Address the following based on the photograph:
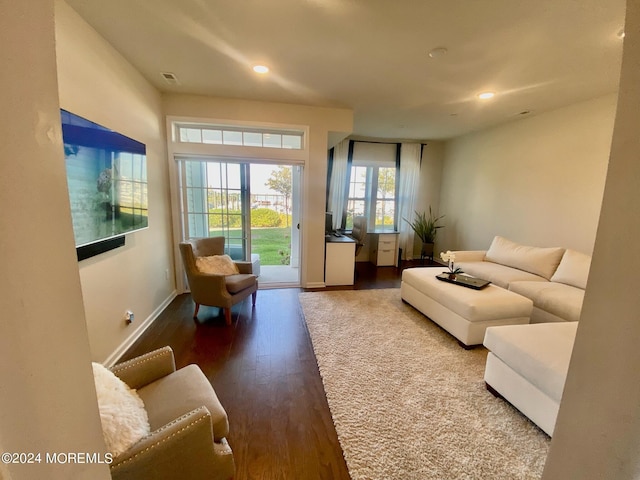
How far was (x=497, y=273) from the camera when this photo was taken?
3467mm

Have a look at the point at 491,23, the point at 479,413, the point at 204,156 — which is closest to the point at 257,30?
the point at 491,23

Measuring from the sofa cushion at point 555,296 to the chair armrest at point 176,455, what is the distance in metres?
3.07

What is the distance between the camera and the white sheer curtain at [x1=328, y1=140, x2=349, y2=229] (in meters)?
5.45

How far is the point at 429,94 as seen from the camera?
3162mm

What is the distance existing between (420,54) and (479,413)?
9.24 ft

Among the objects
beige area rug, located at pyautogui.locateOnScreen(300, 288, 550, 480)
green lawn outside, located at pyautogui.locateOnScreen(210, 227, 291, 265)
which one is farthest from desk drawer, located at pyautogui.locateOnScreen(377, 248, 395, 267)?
beige area rug, located at pyautogui.locateOnScreen(300, 288, 550, 480)

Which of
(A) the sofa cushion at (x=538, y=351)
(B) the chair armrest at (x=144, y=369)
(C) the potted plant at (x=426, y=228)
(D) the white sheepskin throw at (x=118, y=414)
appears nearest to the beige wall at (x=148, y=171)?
(B) the chair armrest at (x=144, y=369)

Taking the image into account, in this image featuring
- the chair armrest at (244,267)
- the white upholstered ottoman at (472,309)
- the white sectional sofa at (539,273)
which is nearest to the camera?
the white upholstered ottoman at (472,309)

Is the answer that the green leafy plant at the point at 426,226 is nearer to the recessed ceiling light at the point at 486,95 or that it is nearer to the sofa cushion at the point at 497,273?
the sofa cushion at the point at 497,273

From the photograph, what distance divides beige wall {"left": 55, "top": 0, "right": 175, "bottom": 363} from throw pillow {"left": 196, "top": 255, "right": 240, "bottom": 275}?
21.5 inches

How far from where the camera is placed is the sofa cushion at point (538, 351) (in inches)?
61.3

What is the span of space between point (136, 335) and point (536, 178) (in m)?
5.44

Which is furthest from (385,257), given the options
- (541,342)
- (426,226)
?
(541,342)

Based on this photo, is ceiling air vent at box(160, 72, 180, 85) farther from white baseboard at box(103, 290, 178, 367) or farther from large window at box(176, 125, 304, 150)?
white baseboard at box(103, 290, 178, 367)
